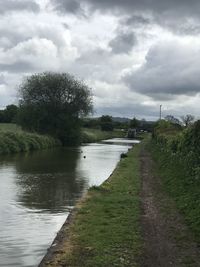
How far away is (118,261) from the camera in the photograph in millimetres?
10031

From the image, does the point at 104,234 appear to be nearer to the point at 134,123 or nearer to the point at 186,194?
the point at 186,194

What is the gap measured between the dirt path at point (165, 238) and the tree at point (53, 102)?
64.5 m

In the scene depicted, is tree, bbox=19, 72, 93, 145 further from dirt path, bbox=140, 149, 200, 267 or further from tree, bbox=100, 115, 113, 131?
tree, bbox=100, 115, 113, 131

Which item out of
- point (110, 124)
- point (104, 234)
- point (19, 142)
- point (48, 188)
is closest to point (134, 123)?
point (110, 124)

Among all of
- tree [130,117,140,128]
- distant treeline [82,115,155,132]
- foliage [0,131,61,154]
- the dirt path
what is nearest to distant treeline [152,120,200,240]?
the dirt path

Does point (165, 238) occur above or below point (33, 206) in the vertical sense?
above

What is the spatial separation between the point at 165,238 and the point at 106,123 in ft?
544

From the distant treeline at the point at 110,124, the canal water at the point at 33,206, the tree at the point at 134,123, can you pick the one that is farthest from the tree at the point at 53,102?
the tree at the point at 134,123

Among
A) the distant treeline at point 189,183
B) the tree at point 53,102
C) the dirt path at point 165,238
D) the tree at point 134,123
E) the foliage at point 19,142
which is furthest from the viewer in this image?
the tree at point 134,123

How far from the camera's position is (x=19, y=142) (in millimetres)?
59625

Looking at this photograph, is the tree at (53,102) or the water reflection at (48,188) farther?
the tree at (53,102)

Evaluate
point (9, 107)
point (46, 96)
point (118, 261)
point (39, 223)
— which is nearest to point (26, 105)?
point (46, 96)

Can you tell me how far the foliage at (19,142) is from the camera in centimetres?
5478

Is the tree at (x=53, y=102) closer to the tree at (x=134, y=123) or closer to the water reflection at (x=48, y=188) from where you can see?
the water reflection at (x=48, y=188)
